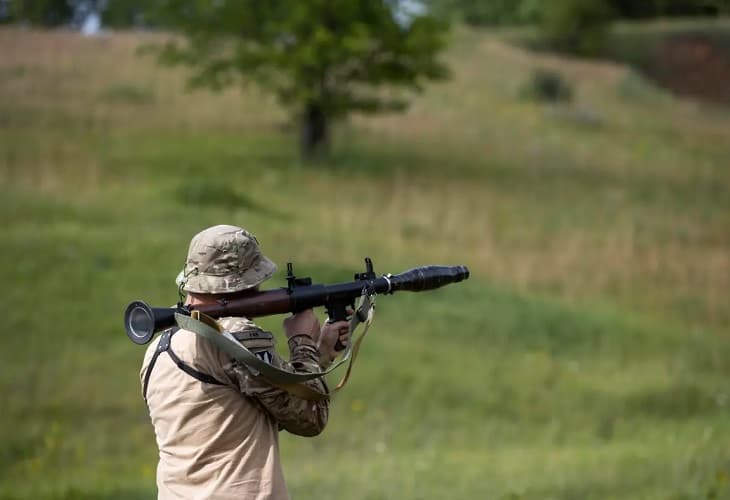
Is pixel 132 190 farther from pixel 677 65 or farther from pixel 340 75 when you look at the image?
pixel 677 65

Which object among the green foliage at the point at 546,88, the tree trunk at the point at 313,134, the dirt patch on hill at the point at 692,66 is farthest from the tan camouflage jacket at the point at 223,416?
the dirt patch on hill at the point at 692,66

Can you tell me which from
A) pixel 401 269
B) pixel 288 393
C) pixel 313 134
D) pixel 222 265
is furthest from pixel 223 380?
pixel 313 134

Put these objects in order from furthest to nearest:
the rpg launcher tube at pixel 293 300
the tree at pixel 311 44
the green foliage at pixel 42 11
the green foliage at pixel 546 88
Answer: the green foliage at pixel 546 88 → the green foliage at pixel 42 11 → the tree at pixel 311 44 → the rpg launcher tube at pixel 293 300

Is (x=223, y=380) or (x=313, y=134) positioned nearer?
(x=223, y=380)

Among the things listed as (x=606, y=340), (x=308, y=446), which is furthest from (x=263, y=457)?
(x=606, y=340)

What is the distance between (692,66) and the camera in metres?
48.5

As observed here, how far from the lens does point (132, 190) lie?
60.5 feet

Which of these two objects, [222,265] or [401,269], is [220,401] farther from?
[401,269]

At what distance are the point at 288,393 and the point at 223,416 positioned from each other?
0.65ft

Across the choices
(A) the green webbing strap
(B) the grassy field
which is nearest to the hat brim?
(A) the green webbing strap

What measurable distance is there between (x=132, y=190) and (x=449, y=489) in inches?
489

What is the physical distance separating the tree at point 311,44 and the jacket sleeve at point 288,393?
17649 mm

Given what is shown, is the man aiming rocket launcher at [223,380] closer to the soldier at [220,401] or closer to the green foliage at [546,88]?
the soldier at [220,401]

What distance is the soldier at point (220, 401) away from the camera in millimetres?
3346
